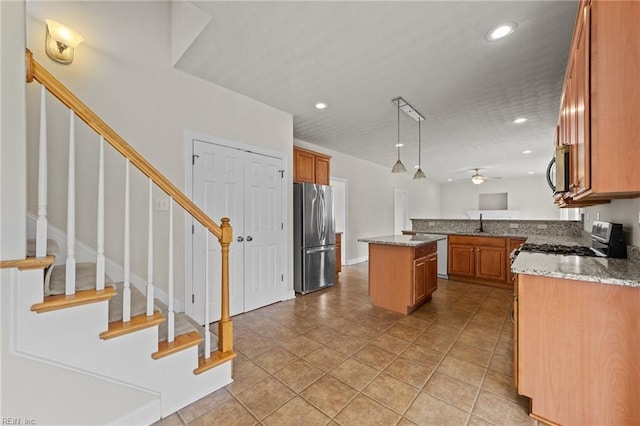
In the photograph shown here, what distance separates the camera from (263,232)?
3494mm

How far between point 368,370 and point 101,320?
179 centimetres

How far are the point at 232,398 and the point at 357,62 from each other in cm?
294

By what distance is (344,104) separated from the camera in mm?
3525

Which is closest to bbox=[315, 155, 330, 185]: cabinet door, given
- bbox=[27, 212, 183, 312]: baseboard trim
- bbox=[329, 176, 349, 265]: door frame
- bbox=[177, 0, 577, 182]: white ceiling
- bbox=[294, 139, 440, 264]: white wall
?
bbox=[177, 0, 577, 182]: white ceiling

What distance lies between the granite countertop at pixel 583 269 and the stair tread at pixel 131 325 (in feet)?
7.26

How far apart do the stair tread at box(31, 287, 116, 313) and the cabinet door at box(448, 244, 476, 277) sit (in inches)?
194

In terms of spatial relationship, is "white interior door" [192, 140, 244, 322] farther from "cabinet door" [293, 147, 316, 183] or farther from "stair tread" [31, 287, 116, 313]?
"stair tread" [31, 287, 116, 313]

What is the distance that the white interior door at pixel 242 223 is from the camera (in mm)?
2885

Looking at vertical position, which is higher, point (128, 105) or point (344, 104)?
point (344, 104)

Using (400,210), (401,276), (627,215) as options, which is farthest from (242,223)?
(400,210)

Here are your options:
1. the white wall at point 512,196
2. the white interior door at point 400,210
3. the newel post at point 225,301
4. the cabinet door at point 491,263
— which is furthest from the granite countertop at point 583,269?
the white wall at point 512,196

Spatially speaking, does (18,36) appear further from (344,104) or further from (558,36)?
(558,36)

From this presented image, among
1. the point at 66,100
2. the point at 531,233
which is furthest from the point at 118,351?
the point at 531,233

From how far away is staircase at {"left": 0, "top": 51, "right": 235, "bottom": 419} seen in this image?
1.26 metres
